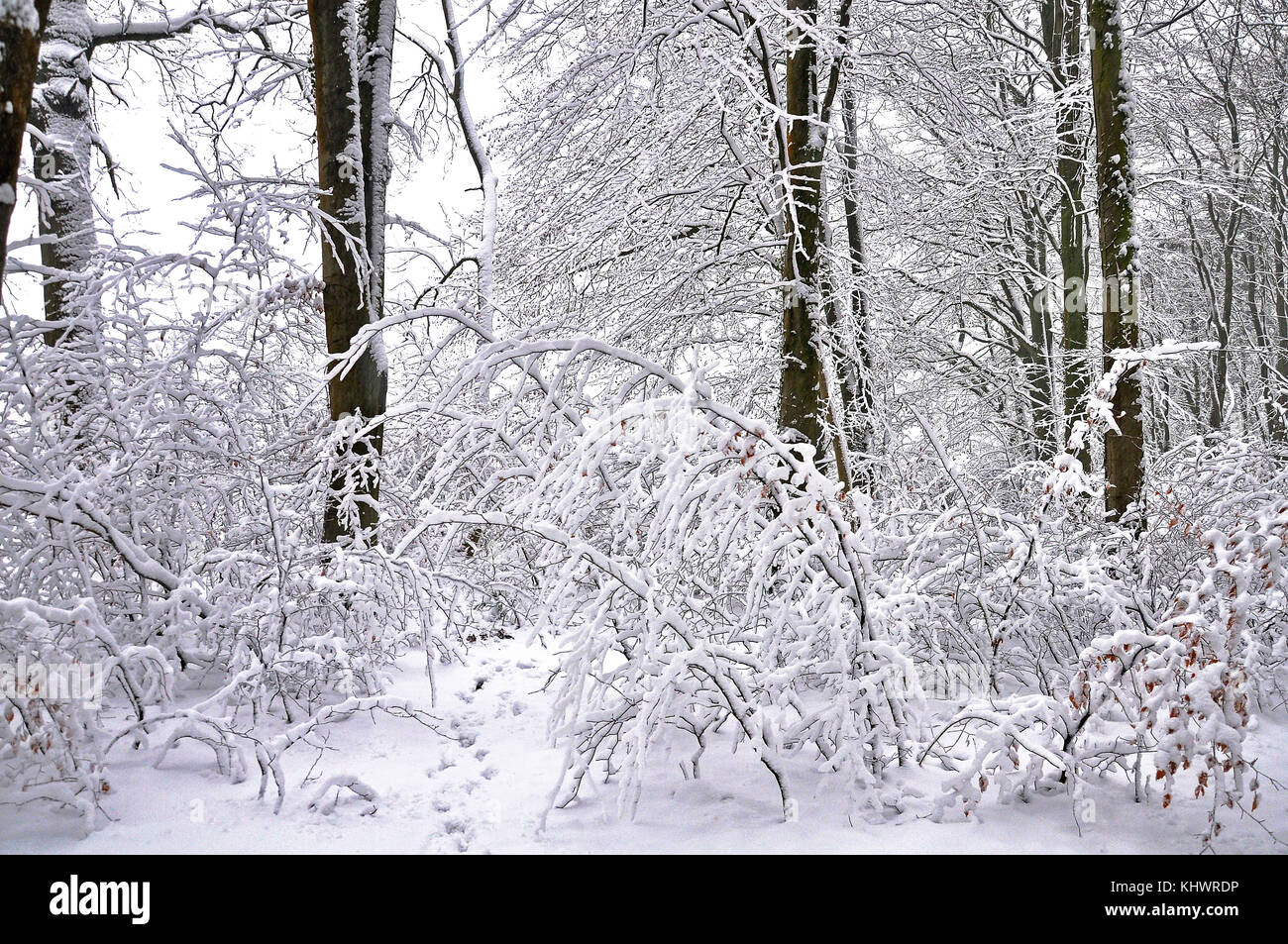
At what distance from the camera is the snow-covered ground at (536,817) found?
298cm

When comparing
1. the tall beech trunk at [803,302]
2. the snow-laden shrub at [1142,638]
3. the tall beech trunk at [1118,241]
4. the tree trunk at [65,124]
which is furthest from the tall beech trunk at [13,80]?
the tall beech trunk at [1118,241]

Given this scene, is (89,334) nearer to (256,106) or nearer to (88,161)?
(256,106)

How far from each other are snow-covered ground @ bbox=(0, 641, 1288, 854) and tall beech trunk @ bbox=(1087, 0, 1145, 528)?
2465 mm

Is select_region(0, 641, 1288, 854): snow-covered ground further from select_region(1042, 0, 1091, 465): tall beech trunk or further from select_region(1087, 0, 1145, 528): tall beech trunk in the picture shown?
select_region(1042, 0, 1091, 465): tall beech trunk

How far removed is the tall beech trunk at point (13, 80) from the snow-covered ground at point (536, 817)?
79.5 inches

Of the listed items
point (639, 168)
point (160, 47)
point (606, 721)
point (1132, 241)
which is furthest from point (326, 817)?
point (160, 47)

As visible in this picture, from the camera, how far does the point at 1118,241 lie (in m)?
6.31

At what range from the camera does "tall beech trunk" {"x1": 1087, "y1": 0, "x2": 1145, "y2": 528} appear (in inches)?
241

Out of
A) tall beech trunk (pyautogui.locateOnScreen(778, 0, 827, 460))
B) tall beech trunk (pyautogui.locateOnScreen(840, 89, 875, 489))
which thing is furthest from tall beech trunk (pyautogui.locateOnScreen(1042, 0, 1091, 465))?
tall beech trunk (pyautogui.locateOnScreen(778, 0, 827, 460))

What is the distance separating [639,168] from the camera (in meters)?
6.39

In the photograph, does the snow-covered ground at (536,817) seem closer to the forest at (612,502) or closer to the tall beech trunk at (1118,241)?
the forest at (612,502)

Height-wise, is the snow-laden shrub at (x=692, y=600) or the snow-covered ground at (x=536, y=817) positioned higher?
the snow-laden shrub at (x=692, y=600)

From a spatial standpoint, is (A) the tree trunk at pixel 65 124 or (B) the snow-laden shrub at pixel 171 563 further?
(A) the tree trunk at pixel 65 124

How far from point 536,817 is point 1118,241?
18.8 ft
